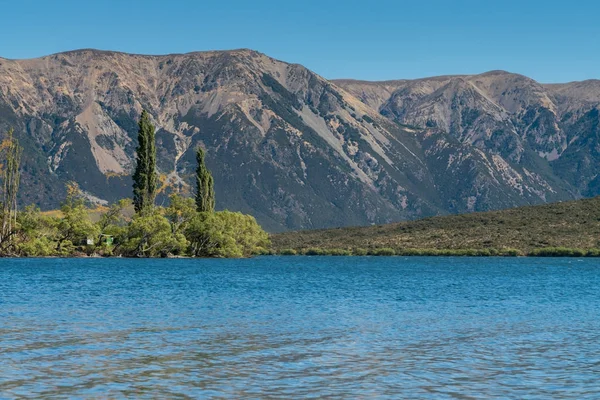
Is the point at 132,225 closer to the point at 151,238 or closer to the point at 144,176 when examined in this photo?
the point at 151,238

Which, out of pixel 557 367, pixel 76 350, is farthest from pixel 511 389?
pixel 76 350

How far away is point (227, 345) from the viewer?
140 feet

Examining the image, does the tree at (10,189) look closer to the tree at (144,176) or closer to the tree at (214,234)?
the tree at (144,176)

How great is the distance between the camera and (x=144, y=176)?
17475 cm

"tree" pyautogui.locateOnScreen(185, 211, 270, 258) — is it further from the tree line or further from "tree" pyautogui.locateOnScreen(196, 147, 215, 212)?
"tree" pyautogui.locateOnScreen(196, 147, 215, 212)

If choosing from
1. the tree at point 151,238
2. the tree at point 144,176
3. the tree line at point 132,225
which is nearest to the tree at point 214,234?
the tree line at point 132,225

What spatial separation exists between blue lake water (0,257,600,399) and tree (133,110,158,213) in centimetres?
9191

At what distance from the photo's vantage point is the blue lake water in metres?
31.8

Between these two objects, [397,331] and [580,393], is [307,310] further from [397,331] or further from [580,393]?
[580,393]

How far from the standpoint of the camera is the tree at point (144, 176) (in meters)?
174

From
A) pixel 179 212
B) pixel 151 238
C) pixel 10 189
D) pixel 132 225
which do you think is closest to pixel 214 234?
pixel 179 212

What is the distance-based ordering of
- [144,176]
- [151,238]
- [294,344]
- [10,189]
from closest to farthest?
[294,344] → [10,189] → [144,176] → [151,238]

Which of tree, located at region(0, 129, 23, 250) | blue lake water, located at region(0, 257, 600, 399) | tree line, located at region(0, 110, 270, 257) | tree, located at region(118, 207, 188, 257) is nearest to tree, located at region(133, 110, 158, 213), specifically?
tree line, located at region(0, 110, 270, 257)

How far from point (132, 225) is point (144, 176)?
10.0 metres
